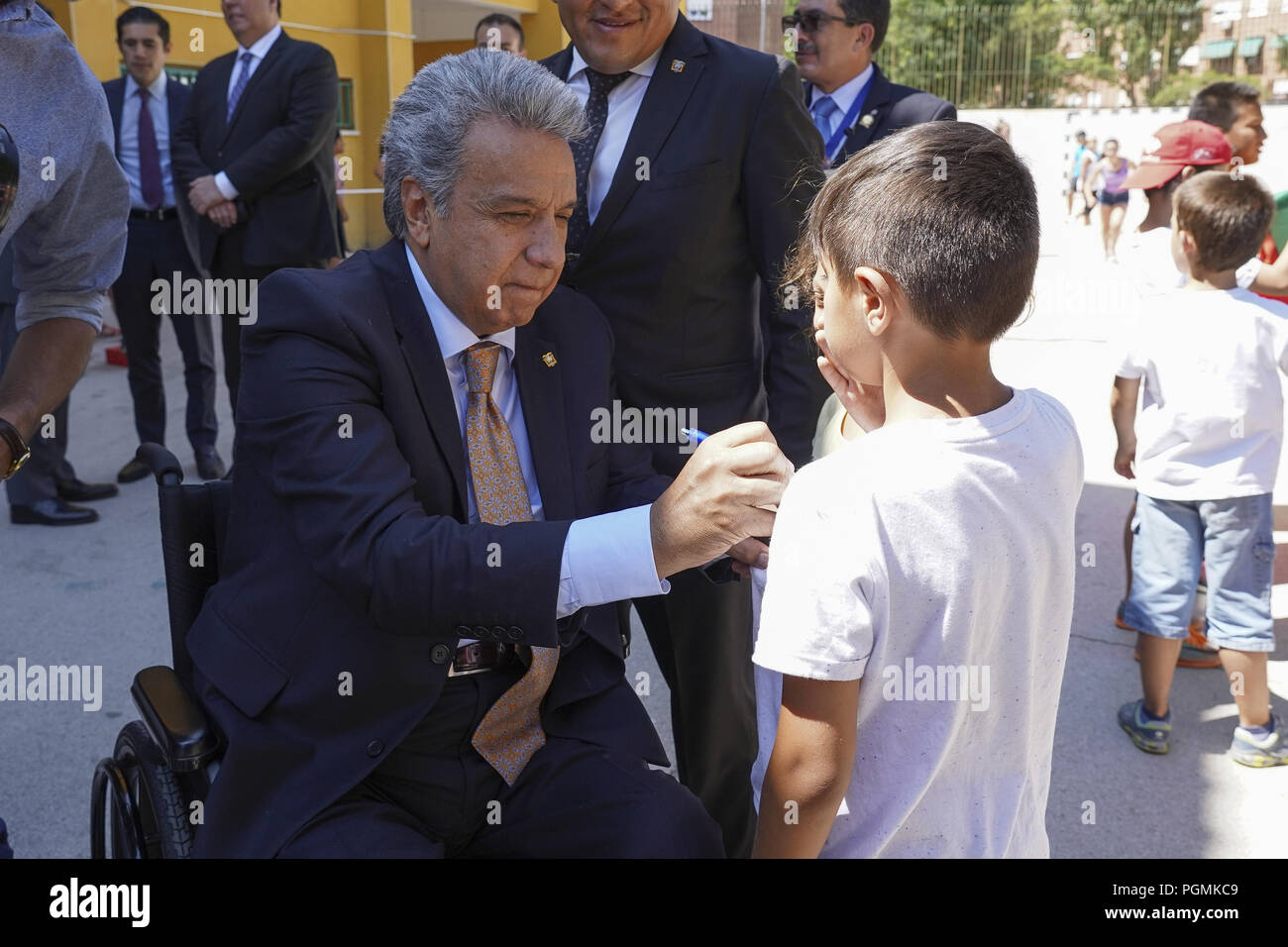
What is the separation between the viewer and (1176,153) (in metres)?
3.88

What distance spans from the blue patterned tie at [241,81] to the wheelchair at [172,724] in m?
3.73

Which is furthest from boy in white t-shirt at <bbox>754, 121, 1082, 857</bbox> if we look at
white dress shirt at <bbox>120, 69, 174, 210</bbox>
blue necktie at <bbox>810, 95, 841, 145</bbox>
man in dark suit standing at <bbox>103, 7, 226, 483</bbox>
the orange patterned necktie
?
white dress shirt at <bbox>120, 69, 174, 210</bbox>

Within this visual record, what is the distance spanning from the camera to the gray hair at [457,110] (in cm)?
172

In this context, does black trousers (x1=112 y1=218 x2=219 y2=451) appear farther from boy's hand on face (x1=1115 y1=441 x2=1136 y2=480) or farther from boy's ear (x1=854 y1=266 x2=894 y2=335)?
boy's ear (x1=854 y1=266 x2=894 y2=335)

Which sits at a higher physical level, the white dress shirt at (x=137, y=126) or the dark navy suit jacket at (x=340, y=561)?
the white dress shirt at (x=137, y=126)

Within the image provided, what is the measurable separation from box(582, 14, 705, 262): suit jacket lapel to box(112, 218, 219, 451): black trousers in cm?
365

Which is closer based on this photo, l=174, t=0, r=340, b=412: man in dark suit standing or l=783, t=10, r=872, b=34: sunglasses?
l=783, t=10, r=872, b=34: sunglasses

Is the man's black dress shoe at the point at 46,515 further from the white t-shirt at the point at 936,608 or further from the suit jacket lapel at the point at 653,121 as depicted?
the white t-shirt at the point at 936,608

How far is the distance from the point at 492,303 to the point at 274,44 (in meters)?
4.03

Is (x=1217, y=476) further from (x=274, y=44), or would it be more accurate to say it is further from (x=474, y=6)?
(x=474, y=6)

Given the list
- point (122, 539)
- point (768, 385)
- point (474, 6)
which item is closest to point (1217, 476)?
point (768, 385)

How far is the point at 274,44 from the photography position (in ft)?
17.1

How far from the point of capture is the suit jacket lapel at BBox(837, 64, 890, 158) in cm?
404

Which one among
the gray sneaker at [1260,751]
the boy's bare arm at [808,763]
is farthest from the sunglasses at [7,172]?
the gray sneaker at [1260,751]
